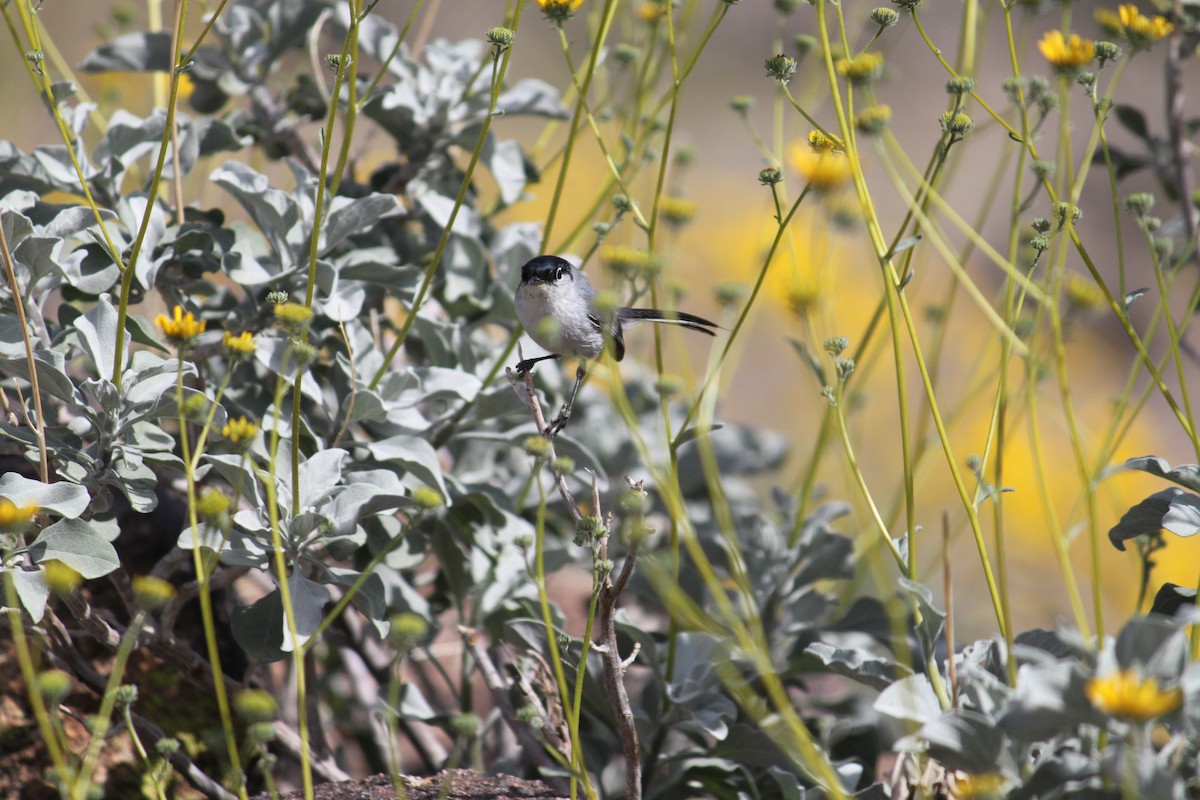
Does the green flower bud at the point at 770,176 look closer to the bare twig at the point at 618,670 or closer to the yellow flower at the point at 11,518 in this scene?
the bare twig at the point at 618,670

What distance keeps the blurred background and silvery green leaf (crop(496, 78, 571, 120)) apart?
0.89ft

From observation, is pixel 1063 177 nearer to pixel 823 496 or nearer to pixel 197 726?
pixel 823 496

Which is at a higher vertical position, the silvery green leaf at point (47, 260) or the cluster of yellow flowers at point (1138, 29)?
the cluster of yellow flowers at point (1138, 29)

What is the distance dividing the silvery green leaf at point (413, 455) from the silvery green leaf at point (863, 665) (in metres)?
0.77

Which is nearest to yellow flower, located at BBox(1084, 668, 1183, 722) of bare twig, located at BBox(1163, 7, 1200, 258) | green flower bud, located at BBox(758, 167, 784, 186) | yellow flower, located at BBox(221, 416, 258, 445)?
green flower bud, located at BBox(758, 167, 784, 186)

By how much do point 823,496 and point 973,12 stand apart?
1436 millimetres

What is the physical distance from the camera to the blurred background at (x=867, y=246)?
13.7ft

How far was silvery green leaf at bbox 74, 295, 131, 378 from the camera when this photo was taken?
181cm

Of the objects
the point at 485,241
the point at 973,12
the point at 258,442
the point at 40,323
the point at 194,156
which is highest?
the point at 973,12

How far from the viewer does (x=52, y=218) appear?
79.6 inches

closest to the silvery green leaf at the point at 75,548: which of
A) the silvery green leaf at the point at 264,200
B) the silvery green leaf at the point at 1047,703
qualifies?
the silvery green leaf at the point at 264,200

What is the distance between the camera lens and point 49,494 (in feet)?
5.43

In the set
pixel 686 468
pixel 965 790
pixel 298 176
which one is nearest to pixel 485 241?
pixel 298 176

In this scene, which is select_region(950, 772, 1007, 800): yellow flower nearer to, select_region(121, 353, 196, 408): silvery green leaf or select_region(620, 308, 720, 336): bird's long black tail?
select_region(620, 308, 720, 336): bird's long black tail
